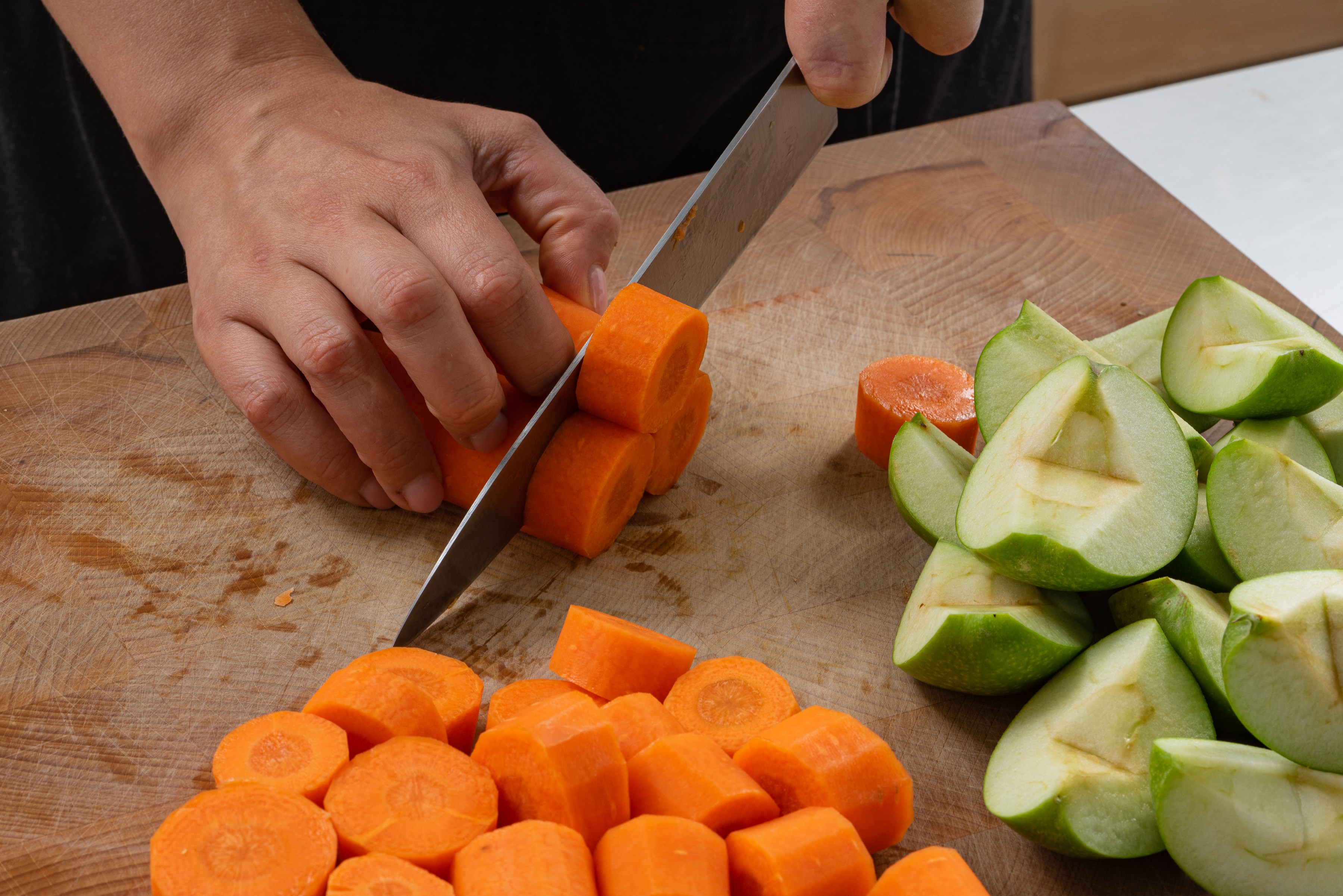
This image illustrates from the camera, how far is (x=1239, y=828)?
140 cm

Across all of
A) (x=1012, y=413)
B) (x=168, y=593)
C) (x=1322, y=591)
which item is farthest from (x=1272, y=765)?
(x=168, y=593)

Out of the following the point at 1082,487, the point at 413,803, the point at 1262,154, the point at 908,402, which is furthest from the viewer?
the point at 1262,154

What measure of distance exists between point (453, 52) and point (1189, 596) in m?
2.06

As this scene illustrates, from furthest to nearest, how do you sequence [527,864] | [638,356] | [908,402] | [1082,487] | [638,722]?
1. [908,402]
2. [638,356]
3. [1082,487]
4. [638,722]
5. [527,864]

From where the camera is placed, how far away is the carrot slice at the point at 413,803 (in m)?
1.43

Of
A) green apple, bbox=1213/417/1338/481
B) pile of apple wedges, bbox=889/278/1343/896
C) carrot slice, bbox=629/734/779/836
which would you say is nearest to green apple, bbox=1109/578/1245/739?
pile of apple wedges, bbox=889/278/1343/896

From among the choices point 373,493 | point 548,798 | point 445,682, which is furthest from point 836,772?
point 373,493

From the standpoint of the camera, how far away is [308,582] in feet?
6.27

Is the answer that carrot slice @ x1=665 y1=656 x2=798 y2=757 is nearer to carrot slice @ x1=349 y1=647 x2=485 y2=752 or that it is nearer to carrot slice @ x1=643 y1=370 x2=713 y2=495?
carrot slice @ x1=349 y1=647 x2=485 y2=752

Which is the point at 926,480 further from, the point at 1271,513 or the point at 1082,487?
the point at 1271,513

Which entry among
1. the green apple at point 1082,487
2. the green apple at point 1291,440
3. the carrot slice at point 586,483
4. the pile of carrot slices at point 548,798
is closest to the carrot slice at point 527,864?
the pile of carrot slices at point 548,798

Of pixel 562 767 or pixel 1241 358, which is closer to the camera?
pixel 562 767

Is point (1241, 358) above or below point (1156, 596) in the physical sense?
above

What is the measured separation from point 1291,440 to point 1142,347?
1.31 feet
